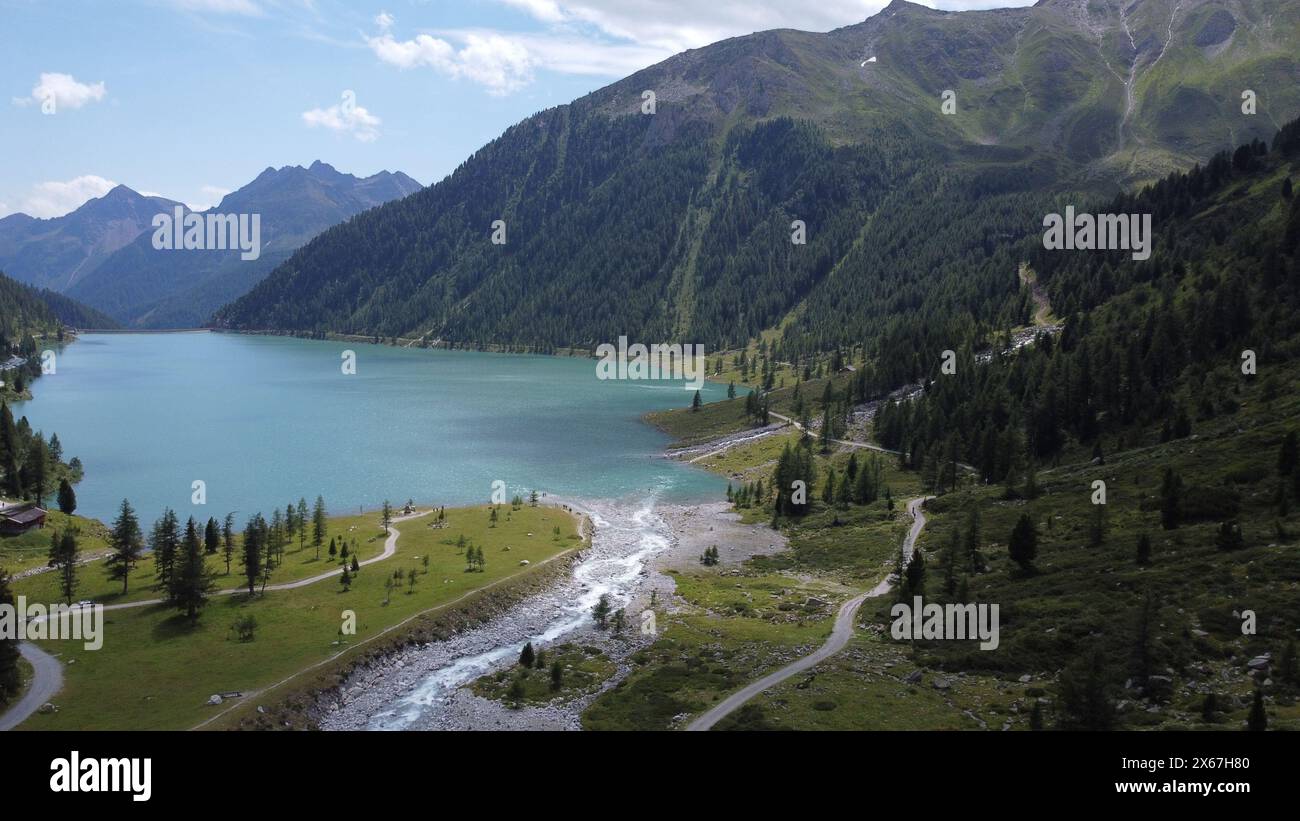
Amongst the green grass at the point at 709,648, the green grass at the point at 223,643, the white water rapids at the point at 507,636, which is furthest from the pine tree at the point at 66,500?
the green grass at the point at 709,648

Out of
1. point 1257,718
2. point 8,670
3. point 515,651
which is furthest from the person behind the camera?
point 515,651

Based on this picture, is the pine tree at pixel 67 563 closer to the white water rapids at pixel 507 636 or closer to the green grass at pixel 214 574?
the green grass at pixel 214 574

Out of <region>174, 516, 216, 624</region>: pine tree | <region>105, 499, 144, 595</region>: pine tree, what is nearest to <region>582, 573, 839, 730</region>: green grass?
<region>174, 516, 216, 624</region>: pine tree

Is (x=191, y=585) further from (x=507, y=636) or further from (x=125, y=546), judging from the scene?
(x=507, y=636)

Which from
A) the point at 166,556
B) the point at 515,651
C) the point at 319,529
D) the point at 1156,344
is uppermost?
the point at 1156,344

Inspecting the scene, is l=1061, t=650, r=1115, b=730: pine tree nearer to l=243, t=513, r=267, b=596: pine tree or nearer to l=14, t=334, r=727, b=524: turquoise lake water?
l=243, t=513, r=267, b=596: pine tree

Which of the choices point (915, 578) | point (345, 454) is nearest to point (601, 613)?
point (915, 578)

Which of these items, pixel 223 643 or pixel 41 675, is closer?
pixel 41 675

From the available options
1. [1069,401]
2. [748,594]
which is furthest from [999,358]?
[748,594]
